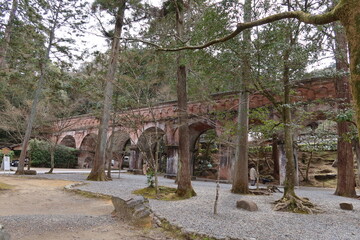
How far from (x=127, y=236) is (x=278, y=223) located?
311 cm

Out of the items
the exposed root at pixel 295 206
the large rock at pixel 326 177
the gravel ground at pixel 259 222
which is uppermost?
the large rock at pixel 326 177

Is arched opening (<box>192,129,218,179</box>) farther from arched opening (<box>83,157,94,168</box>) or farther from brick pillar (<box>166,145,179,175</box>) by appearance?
arched opening (<box>83,157,94,168</box>)

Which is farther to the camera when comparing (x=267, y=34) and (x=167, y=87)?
(x=167, y=87)

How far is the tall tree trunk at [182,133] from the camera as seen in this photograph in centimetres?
819

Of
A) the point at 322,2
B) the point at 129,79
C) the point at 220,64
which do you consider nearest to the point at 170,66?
the point at 129,79

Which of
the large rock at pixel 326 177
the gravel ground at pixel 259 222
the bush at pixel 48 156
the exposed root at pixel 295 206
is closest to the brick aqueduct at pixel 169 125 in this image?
the bush at pixel 48 156

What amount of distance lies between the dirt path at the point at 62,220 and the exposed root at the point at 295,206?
3.70m

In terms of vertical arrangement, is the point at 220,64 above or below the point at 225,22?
below

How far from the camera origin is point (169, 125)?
18.1 metres

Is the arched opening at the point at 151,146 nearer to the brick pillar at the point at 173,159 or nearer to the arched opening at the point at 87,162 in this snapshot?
the brick pillar at the point at 173,159

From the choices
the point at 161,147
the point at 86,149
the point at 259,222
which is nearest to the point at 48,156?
the point at 86,149

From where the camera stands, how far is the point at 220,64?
734 cm

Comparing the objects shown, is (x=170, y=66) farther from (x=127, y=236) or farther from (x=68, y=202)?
(x=127, y=236)

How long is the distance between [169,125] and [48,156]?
44.6ft
